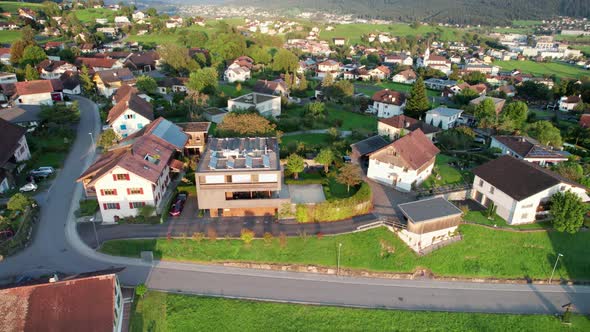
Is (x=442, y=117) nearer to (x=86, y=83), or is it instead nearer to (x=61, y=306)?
(x=61, y=306)

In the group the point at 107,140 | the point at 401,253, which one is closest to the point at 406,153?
the point at 401,253

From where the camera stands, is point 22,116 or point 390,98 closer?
point 22,116

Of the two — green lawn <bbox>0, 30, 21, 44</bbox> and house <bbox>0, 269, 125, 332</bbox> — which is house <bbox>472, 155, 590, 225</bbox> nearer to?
house <bbox>0, 269, 125, 332</bbox>

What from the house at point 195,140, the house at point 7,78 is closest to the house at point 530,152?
the house at point 195,140

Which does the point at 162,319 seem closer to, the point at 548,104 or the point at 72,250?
the point at 72,250

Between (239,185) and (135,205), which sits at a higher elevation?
(239,185)

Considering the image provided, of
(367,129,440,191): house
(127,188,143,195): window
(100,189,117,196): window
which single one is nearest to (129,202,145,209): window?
(127,188,143,195): window
